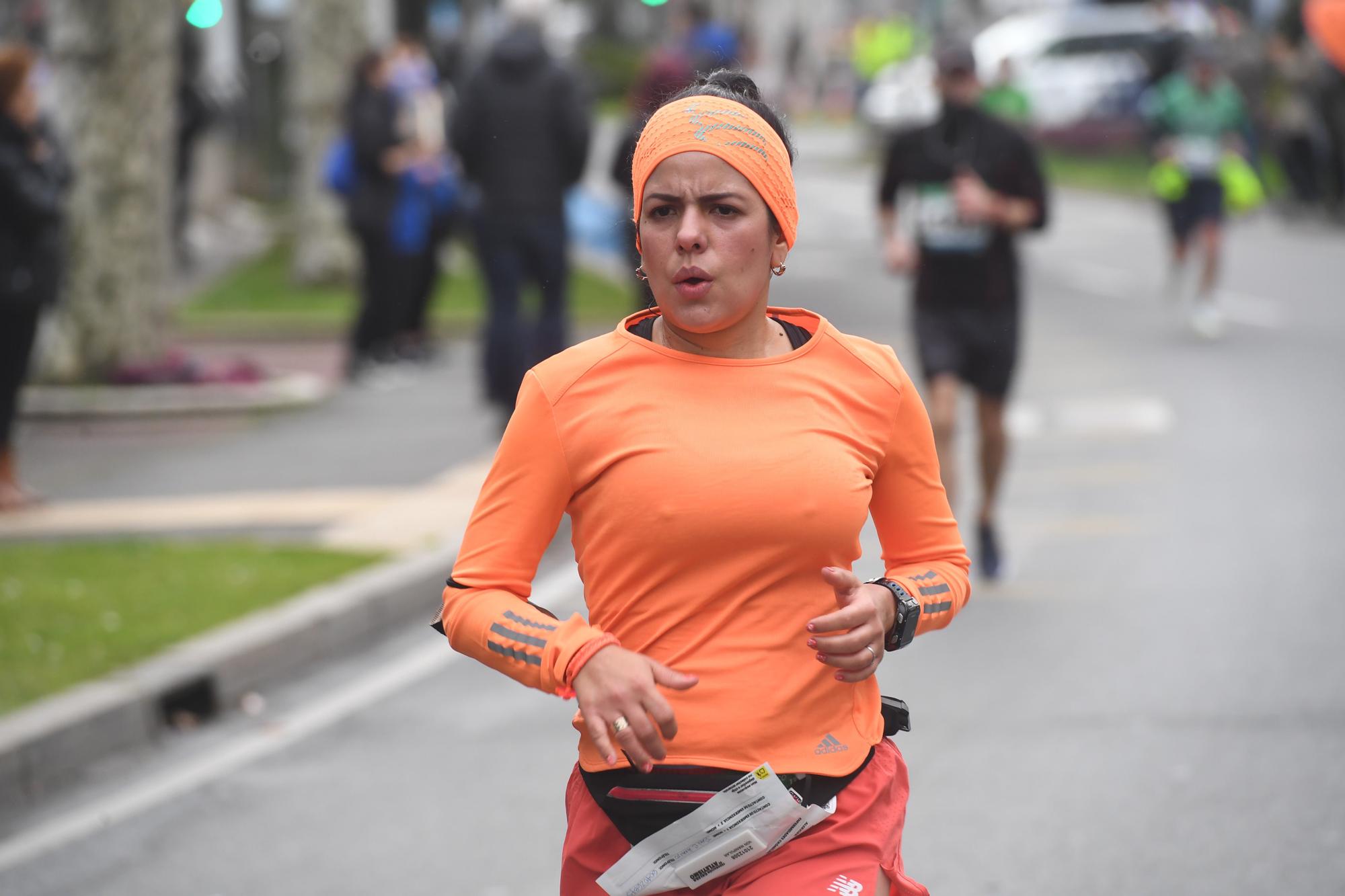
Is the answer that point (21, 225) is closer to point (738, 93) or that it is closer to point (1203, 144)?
point (738, 93)

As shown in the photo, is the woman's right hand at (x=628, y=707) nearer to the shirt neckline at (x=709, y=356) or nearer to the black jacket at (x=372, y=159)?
the shirt neckline at (x=709, y=356)

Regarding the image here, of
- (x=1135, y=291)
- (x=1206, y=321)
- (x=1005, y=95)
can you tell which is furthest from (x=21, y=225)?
(x=1135, y=291)

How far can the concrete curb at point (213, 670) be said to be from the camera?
632cm

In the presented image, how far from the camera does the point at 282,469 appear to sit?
11781 mm

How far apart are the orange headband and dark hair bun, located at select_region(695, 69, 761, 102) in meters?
0.09

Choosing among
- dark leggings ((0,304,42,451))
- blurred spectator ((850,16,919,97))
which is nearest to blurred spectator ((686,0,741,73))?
dark leggings ((0,304,42,451))

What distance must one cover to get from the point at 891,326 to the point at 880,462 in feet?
48.3

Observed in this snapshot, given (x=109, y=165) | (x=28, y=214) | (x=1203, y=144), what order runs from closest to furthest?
Result: 1. (x=28, y=214)
2. (x=109, y=165)
3. (x=1203, y=144)

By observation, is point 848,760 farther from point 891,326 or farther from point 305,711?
point 891,326

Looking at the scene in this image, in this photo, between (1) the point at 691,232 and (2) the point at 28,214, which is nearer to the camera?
(1) the point at 691,232

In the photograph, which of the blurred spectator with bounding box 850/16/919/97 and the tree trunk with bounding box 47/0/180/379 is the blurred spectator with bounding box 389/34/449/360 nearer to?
the tree trunk with bounding box 47/0/180/379

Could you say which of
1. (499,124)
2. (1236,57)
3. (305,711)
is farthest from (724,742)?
(1236,57)

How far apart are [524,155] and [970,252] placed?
11.7ft

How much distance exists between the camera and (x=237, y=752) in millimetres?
6711
